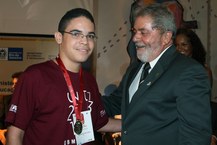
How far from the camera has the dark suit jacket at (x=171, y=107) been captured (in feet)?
4.96

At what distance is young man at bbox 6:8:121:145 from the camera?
1584 millimetres

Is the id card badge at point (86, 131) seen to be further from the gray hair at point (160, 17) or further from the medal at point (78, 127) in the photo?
the gray hair at point (160, 17)

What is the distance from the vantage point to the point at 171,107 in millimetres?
1651

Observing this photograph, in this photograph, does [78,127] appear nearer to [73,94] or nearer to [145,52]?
[73,94]

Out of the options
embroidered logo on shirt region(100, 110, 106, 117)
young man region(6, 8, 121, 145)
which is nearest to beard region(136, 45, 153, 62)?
young man region(6, 8, 121, 145)

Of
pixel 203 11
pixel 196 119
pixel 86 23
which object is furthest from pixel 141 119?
pixel 203 11

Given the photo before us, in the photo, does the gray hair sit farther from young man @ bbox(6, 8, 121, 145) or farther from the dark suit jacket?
young man @ bbox(6, 8, 121, 145)

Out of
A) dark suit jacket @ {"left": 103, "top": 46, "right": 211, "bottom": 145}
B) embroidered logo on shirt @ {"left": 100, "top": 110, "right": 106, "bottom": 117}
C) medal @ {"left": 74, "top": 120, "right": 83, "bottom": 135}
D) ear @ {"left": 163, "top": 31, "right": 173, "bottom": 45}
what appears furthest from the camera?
embroidered logo on shirt @ {"left": 100, "top": 110, "right": 106, "bottom": 117}

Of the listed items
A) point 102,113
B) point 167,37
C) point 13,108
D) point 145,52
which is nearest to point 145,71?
point 145,52

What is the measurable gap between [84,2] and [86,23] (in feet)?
10.1

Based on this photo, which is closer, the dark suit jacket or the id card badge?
the dark suit jacket

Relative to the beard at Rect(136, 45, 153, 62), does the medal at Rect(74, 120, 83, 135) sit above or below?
below

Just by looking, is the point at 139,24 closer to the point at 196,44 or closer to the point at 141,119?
the point at 141,119

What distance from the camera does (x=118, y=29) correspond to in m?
4.84
